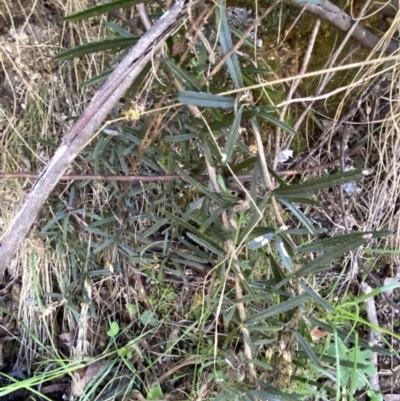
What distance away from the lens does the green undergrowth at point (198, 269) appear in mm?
751

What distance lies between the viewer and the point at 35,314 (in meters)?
1.20

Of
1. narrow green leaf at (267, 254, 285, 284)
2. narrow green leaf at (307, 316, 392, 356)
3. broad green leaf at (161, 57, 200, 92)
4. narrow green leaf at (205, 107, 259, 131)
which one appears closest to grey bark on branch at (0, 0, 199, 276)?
broad green leaf at (161, 57, 200, 92)

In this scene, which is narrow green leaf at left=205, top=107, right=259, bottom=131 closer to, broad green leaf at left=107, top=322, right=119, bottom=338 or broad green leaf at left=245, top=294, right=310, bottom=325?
broad green leaf at left=245, top=294, right=310, bottom=325

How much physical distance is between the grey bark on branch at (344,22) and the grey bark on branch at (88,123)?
1.29 feet

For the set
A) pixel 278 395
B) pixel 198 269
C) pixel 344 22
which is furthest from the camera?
pixel 198 269

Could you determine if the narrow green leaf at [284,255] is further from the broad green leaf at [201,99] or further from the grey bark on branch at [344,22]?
the grey bark on branch at [344,22]

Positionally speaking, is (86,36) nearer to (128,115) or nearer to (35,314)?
(128,115)

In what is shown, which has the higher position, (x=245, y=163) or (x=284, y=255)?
(x=245, y=163)

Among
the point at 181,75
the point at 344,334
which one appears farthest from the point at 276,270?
the point at 181,75

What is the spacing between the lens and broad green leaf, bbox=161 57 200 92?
657mm

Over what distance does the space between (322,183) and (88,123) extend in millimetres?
369

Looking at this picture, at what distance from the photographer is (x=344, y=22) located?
92 cm

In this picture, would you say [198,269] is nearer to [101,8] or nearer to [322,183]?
[322,183]

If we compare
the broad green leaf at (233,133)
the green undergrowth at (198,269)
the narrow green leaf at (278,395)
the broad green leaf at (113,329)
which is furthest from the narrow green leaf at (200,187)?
the broad green leaf at (113,329)
